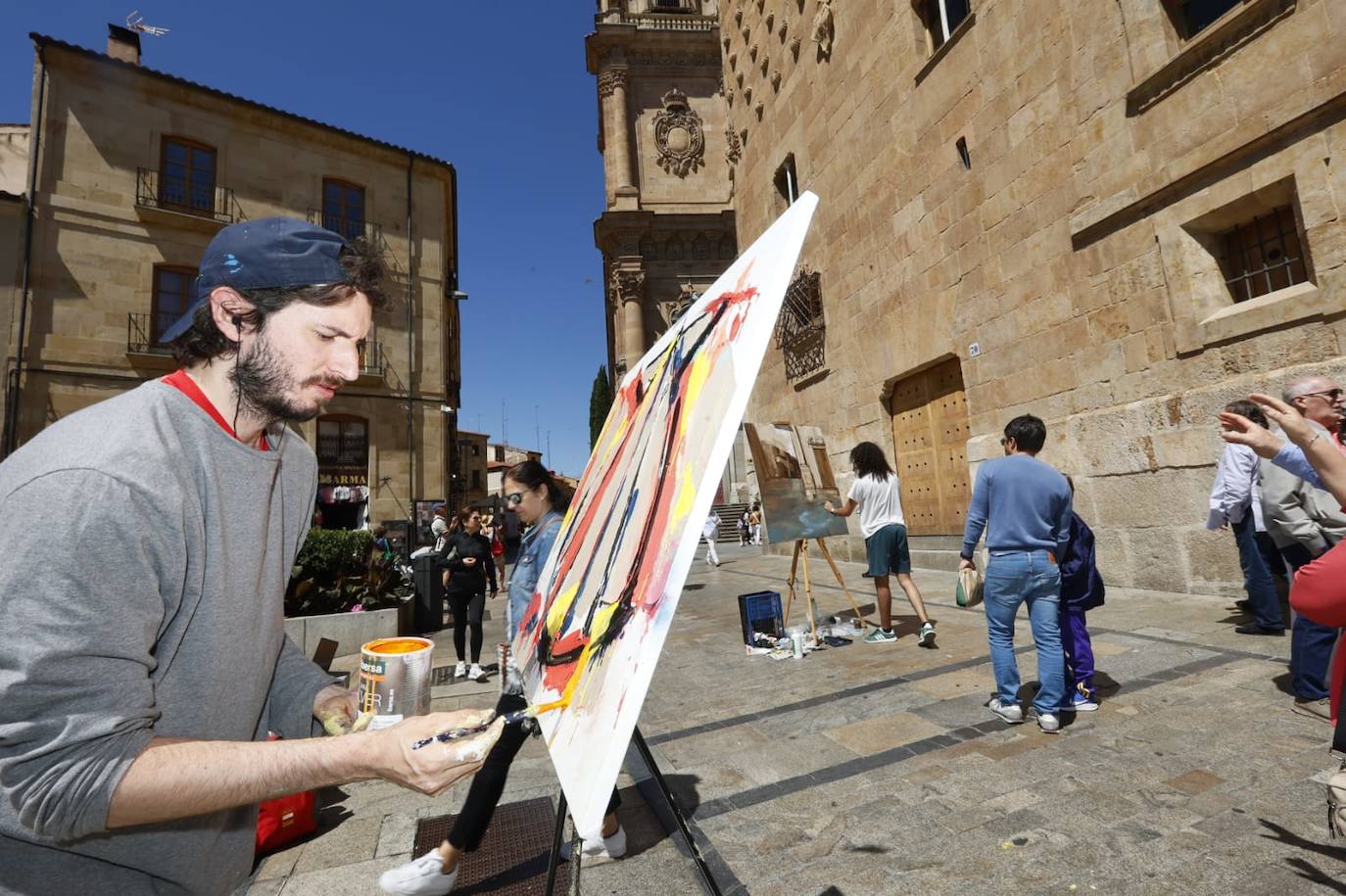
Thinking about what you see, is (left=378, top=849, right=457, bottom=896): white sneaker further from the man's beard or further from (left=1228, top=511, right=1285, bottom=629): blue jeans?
(left=1228, top=511, right=1285, bottom=629): blue jeans

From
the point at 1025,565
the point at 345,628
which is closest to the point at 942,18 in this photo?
the point at 1025,565

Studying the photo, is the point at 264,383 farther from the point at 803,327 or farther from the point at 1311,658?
the point at 803,327

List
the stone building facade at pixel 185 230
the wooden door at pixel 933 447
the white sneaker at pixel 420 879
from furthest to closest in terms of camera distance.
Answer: the stone building facade at pixel 185 230 < the wooden door at pixel 933 447 < the white sneaker at pixel 420 879

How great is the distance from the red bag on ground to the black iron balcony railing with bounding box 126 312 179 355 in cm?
1776

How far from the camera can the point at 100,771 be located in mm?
805

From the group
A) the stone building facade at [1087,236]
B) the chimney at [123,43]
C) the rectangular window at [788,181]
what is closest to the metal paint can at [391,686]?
the stone building facade at [1087,236]

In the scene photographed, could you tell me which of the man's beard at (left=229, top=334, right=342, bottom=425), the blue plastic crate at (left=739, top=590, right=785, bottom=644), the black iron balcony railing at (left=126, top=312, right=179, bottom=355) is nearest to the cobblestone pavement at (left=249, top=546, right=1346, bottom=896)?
the blue plastic crate at (left=739, top=590, right=785, bottom=644)

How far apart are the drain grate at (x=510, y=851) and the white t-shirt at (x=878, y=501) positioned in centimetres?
372

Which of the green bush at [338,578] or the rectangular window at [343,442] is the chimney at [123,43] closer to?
the rectangular window at [343,442]

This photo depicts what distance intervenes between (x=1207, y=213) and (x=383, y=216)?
68.7 ft

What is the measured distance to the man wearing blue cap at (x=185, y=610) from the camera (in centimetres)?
79

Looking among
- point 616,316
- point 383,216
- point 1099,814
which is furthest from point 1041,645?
point 616,316

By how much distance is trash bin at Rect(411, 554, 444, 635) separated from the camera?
8.26m

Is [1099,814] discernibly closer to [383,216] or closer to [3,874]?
[3,874]
